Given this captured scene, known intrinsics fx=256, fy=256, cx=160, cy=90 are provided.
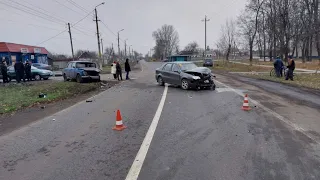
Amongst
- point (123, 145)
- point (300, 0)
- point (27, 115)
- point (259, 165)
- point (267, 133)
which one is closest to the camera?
point (259, 165)

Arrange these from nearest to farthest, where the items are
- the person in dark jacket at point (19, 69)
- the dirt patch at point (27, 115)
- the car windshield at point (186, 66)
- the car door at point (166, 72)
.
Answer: the dirt patch at point (27, 115) < the car windshield at point (186, 66) < the car door at point (166, 72) < the person in dark jacket at point (19, 69)

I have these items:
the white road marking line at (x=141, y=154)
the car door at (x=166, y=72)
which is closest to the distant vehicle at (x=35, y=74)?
the car door at (x=166, y=72)

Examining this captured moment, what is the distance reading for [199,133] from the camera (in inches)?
232

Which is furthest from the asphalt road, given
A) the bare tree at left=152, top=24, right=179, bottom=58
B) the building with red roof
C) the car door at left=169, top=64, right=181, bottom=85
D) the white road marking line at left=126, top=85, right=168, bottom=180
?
the bare tree at left=152, top=24, right=179, bottom=58

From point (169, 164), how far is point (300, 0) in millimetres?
44003

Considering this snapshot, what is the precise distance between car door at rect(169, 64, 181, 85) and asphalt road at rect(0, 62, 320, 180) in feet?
22.5

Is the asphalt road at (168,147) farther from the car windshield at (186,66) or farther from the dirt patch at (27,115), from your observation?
the car windshield at (186,66)

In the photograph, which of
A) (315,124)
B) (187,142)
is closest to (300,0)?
(315,124)

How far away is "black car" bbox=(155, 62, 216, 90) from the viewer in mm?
13805

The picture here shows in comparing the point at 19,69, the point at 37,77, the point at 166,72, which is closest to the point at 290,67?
the point at 166,72

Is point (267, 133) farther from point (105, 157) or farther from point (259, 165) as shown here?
point (105, 157)

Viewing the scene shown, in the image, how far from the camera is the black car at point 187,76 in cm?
1380

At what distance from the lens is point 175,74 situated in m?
15.1

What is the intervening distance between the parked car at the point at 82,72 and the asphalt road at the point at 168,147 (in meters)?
10.9
